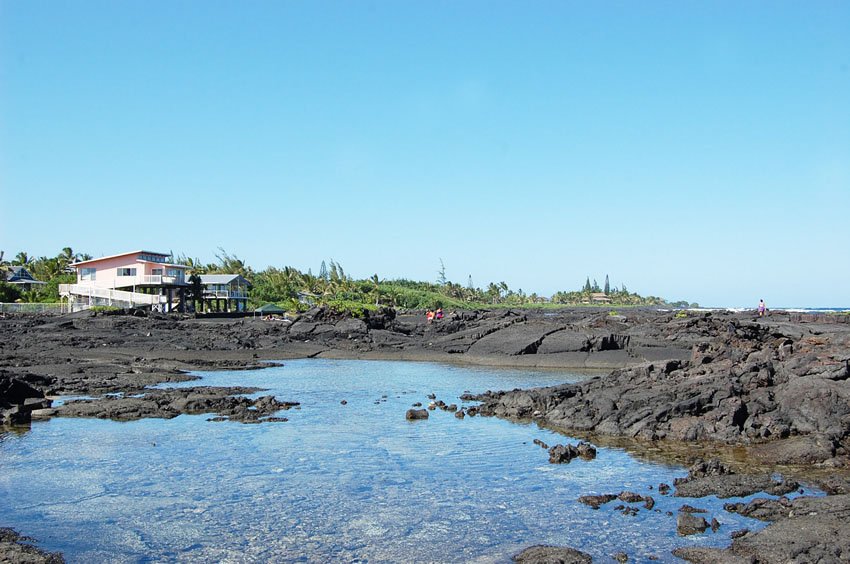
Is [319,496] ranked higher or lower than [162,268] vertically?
A: lower

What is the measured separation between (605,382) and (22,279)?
98.6 m

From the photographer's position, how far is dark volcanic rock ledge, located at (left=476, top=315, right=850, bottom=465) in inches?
754

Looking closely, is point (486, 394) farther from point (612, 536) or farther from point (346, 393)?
point (612, 536)

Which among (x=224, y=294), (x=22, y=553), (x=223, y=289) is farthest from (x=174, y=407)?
(x=223, y=289)

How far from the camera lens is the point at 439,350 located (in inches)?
2042

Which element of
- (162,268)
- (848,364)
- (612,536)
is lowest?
(612,536)

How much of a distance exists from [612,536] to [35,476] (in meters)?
12.8

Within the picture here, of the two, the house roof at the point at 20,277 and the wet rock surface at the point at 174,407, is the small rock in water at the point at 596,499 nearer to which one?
the wet rock surface at the point at 174,407

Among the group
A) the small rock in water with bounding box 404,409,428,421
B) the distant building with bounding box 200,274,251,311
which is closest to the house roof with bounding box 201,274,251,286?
the distant building with bounding box 200,274,251,311

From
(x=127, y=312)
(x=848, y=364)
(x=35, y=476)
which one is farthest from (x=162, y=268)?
(x=848, y=364)

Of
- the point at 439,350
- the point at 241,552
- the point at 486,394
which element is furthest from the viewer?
the point at 439,350

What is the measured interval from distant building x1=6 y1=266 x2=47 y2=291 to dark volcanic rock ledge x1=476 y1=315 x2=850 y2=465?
3455 inches

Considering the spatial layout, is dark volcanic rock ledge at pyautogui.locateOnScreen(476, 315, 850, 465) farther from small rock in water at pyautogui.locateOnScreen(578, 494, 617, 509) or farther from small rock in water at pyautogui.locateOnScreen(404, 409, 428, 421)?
small rock in water at pyautogui.locateOnScreen(578, 494, 617, 509)

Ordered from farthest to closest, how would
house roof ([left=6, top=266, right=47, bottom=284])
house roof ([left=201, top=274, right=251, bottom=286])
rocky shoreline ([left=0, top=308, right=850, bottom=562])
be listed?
house roof ([left=6, top=266, right=47, bottom=284])
house roof ([left=201, top=274, right=251, bottom=286])
rocky shoreline ([left=0, top=308, right=850, bottom=562])
